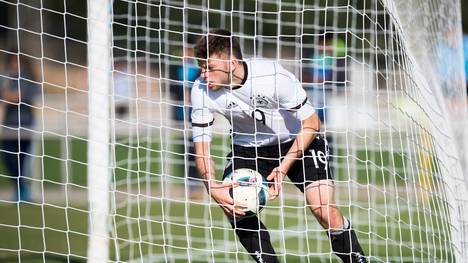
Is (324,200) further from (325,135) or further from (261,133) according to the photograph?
(325,135)

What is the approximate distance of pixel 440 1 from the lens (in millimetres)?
6383

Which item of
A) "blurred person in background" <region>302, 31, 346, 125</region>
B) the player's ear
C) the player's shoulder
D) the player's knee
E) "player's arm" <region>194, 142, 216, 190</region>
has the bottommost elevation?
the player's knee

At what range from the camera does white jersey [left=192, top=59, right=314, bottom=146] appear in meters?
5.21

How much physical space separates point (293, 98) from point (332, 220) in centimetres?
78

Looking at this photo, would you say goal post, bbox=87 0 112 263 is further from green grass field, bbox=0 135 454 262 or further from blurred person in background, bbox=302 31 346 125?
blurred person in background, bbox=302 31 346 125

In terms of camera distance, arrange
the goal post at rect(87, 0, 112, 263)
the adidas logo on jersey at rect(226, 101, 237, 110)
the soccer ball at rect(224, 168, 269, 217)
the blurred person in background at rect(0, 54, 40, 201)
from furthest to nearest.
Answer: the blurred person in background at rect(0, 54, 40, 201)
the goal post at rect(87, 0, 112, 263)
the adidas logo on jersey at rect(226, 101, 237, 110)
the soccer ball at rect(224, 168, 269, 217)

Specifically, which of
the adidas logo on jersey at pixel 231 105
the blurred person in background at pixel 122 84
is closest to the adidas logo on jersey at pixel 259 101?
the adidas logo on jersey at pixel 231 105

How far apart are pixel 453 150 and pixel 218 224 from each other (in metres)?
3.18

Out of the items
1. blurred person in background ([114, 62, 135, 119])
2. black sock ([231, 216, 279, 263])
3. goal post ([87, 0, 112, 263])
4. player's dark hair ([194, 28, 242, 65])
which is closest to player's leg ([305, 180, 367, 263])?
black sock ([231, 216, 279, 263])

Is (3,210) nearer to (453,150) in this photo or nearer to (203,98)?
(203,98)

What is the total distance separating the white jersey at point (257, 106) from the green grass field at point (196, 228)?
368 mm

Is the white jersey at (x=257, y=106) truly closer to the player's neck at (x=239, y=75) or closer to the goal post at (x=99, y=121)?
the player's neck at (x=239, y=75)

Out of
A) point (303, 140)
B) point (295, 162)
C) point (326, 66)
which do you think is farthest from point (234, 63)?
point (326, 66)

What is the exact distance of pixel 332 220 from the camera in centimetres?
526
